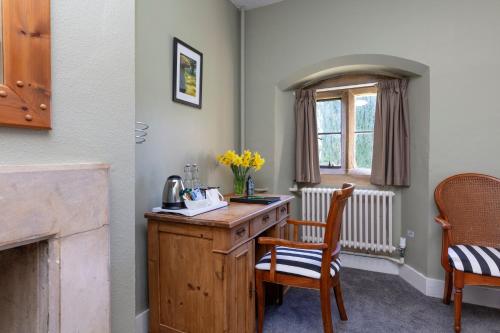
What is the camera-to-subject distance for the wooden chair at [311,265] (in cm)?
165

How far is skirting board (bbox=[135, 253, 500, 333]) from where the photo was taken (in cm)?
219

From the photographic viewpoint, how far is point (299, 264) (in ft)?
5.75

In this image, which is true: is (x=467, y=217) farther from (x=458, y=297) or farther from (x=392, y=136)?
(x=392, y=136)

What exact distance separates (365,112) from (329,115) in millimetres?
408

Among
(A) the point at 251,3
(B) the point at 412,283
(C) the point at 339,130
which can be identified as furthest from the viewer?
(C) the point at 339,130

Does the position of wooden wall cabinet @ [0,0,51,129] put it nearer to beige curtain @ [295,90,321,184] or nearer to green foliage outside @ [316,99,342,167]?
beige curtain @ [295,90,321,184]

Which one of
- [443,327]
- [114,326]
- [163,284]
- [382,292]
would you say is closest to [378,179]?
[382,292]

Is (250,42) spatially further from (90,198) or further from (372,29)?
(90,198)

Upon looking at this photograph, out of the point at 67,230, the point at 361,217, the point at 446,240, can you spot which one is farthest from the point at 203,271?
the point at 361,217

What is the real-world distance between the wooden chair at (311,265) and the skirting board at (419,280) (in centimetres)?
109

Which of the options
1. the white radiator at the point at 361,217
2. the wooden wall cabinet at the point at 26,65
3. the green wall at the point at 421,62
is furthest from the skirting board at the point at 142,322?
the white radiator at the point at 361,217

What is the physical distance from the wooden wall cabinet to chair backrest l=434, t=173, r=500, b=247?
265cm

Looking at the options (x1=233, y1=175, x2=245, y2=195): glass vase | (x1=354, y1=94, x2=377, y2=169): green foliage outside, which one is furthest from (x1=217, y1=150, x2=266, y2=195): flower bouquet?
(x1=354, y1=94, x2=377, y2=169): green foliage outside

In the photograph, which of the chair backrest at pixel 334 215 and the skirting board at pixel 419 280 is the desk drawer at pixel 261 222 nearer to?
the chair backrest at pixel 334 215
